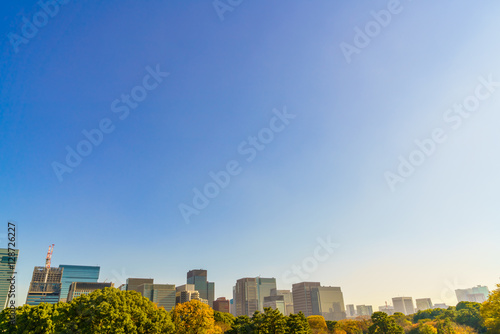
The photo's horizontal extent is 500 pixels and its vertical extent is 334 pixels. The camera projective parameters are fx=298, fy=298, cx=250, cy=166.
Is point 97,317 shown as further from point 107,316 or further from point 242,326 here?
point 242,326

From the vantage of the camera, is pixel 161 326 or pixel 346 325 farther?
pixel 346 325

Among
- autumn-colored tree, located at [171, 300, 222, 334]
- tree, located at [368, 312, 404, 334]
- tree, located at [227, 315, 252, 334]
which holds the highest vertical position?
autumn-colored tree, located at [171, 300, 222, 334]

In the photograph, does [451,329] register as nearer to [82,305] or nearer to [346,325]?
[346,325]

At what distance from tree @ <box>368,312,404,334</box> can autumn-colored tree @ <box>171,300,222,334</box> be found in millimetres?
34796

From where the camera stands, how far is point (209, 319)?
138ft

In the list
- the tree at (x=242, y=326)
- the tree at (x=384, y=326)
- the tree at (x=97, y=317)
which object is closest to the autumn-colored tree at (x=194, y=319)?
the tree at (x=97, y=317)

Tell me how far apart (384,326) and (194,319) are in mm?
39283

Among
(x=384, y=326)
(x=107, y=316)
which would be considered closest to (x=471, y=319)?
(x=384, y=326)

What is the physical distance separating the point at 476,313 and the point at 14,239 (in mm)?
87295

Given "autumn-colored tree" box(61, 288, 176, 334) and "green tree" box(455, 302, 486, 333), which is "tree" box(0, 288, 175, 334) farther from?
"green tree" box(455, 302, 486, 333)

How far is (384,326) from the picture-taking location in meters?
58.4

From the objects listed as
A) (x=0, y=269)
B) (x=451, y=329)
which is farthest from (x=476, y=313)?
(x=0, y=269)

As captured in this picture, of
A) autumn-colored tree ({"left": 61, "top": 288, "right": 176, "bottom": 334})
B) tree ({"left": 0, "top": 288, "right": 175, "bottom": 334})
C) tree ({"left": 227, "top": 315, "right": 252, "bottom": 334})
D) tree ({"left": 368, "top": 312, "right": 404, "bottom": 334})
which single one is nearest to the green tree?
tree ({"left": 368, "top": 312, "right": 404, "bottom": 334})

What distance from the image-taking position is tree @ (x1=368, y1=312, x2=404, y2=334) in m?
57.4
